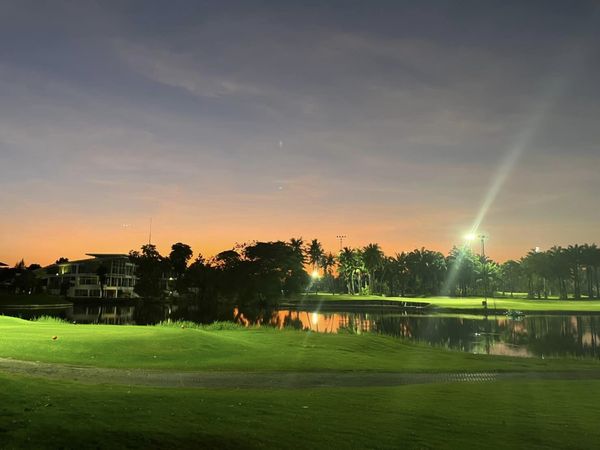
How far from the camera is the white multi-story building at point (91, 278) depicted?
530ft

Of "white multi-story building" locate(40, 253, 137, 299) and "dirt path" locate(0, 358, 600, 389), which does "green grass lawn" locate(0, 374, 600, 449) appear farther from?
"white multi-story building" locate(40, 253, 137, 299)

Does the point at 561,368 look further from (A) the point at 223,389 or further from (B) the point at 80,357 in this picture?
(B) the point at 80,357

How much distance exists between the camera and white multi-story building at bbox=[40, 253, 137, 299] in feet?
530

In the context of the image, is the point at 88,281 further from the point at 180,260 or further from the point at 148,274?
the point at 180,260

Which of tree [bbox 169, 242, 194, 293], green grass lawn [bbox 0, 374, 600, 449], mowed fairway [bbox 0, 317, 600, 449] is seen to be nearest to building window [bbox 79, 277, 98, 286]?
tree [bbox 169, 242, 194, 293]

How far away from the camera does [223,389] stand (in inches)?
784

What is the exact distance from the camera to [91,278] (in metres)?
163

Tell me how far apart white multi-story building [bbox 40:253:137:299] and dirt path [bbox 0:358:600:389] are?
146 meters

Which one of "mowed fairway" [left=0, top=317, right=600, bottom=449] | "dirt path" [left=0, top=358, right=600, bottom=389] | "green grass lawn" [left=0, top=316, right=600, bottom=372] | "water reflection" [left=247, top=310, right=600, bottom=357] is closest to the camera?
"mowed fairway" [left=0, top=317, right=600, bottom=449]

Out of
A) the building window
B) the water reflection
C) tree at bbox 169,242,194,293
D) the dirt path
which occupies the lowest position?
the water reflection

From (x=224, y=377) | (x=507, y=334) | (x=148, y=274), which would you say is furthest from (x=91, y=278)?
(x=224, y=377)

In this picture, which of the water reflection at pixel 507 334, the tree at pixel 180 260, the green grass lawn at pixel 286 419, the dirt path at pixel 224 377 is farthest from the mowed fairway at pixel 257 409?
the tree at pixel 180 260

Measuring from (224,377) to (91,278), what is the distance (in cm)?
15589

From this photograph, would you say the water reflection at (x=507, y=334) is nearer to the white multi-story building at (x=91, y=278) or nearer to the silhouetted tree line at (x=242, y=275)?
the silhouetted tree line at (x=242, y=275)
